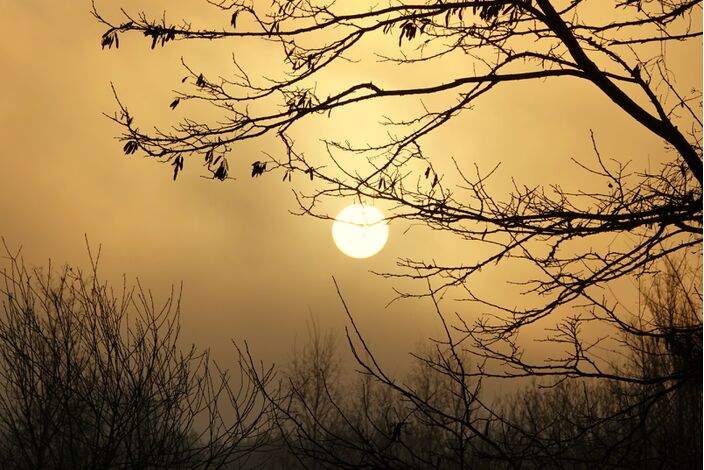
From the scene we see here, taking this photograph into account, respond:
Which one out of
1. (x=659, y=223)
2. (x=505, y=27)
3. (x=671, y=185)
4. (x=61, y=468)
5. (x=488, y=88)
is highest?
(x=505, y=27)

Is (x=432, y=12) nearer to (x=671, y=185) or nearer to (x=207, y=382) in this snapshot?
(x=671, y=185)

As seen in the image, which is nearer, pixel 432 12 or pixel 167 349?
pixel 432 12

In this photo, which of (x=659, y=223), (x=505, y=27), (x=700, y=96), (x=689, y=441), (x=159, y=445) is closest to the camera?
(x=659, y=223)

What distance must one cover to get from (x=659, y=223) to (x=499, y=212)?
1.00 m

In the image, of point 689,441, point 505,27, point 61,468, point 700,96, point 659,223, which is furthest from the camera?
point 689,441

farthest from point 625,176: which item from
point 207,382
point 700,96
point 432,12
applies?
point 207,382

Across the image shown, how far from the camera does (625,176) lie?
5535 millimetres

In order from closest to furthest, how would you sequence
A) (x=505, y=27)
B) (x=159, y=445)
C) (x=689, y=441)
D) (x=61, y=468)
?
(x=505, y=27)
(x=61, y=468)
(x=159, y=445)
(x=689, y=441)

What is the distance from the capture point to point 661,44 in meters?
5.86

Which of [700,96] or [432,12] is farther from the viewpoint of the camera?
[700,96]

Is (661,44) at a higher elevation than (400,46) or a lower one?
higher

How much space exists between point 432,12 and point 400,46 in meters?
0.30

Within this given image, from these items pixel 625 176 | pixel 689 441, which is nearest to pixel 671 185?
pixel 625 176

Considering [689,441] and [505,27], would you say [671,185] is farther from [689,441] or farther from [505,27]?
[689,441]
